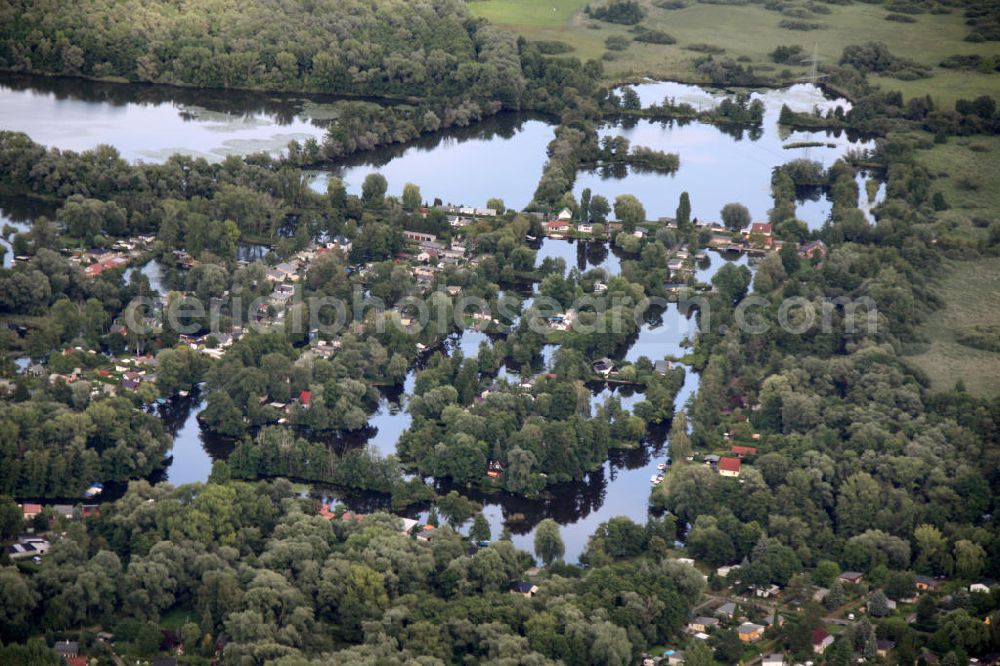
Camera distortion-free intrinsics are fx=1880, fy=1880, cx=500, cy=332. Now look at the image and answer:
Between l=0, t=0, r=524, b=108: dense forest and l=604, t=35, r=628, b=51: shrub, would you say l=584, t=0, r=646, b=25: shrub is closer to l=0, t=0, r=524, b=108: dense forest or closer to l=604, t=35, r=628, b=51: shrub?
l=604, t=35, r=628, b=51: shrub

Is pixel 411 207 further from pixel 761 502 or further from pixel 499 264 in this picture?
pixel 761 502

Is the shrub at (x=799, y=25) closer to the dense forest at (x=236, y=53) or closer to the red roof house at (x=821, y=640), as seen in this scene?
the dense forest at (x=236, y=53)

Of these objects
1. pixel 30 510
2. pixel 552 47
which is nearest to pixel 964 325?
pixel 30 510

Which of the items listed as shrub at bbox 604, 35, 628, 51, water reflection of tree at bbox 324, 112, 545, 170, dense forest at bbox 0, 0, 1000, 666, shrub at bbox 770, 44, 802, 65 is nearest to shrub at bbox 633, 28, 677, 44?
shrub at bbox 604, 35, 628, 51

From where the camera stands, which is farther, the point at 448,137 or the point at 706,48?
the point at 706,48

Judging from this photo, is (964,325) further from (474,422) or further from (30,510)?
(30,510)


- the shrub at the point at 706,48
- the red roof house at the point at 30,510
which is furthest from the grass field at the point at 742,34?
the red roof house at the point at 30,510
